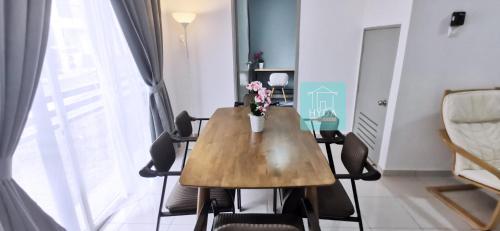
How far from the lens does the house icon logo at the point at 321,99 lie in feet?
11.8

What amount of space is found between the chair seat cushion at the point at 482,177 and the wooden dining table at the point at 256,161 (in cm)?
143

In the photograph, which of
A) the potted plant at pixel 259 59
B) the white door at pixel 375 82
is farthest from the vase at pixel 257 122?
the potted plant at pixel 259 59

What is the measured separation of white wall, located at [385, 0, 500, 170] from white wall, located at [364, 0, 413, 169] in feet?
0.16

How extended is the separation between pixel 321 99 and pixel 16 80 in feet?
10.8

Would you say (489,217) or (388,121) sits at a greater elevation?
(388,121)

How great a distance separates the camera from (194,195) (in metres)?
1.65

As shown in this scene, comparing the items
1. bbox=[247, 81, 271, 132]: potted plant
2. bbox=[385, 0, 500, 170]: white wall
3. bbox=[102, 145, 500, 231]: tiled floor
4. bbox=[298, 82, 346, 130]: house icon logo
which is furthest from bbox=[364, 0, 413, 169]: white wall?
bbox=[247, 81, 271, 132]: potted plant

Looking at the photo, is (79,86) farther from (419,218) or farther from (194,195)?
(419,218)

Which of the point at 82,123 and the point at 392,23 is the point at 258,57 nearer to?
the point at 392,23

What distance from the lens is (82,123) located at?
1831 mm

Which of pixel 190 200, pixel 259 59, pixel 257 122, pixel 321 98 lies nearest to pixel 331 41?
pixel 321 98

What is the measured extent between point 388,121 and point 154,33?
2.71 metres

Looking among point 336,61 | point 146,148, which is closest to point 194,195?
point 146,148

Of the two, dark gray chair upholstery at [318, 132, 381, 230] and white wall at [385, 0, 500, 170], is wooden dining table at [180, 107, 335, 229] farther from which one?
white wall at [385, 0, 500, 170]
